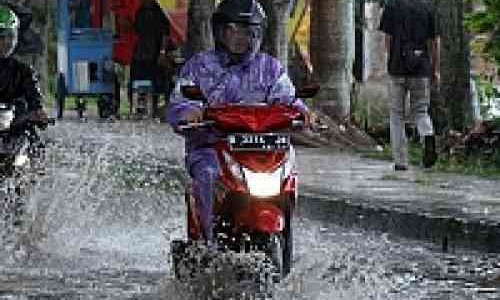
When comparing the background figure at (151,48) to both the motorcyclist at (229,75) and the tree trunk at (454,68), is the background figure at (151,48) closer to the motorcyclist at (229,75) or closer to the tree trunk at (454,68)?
the tree trunk at (454,68)

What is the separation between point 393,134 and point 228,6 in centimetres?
790

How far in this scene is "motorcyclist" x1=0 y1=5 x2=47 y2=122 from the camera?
33.2 feet

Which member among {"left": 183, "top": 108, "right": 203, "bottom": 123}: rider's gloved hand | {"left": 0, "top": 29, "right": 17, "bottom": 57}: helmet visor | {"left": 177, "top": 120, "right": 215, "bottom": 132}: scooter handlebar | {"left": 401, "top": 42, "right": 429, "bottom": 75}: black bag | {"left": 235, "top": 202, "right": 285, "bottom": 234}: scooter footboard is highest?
{"left": 0, "top": 29, "right": 17, "bottom": 57}: helmet visor

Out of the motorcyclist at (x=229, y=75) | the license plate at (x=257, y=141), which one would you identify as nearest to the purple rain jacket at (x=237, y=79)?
the motorcyclist at (x=229, y=75)

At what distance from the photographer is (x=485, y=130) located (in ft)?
56.5

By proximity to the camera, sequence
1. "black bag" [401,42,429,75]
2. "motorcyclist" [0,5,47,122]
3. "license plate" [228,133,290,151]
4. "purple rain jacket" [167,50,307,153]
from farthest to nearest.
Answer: "black bag" [401,42,429,75]
"motorcyclist" [0,5,47,122]
"purple rain jacket" [167,50,307,153]
"license plate" [228,133,290,151]

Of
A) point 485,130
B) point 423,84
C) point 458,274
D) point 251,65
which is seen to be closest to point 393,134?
point 423,84

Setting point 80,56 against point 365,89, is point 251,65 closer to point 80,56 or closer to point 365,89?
point 365,89

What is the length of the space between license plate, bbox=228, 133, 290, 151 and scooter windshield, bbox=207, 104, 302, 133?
0.09ft

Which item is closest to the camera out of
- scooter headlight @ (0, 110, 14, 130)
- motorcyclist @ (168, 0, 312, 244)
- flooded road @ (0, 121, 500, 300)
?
motorcyclist @ (168, 0, 312, 244)

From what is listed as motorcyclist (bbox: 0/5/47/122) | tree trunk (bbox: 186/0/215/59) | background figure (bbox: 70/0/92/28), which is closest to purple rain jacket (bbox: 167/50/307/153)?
motorcyclist (bbox: 0/5/47/122)

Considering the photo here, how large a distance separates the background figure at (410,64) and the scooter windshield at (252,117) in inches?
315

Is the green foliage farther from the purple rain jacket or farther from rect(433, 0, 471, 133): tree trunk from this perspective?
the purple rain jacket

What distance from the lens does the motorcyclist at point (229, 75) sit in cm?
766
